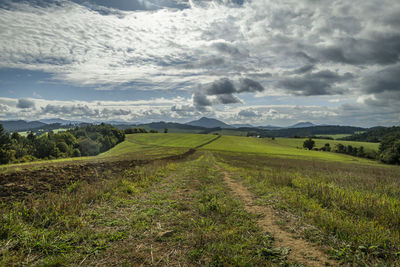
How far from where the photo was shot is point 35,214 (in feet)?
22.0

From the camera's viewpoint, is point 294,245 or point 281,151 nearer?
point 294,245

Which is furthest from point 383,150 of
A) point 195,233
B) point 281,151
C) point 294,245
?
point 195,233

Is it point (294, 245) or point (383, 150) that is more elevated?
point (294, 245)

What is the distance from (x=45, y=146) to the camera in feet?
237

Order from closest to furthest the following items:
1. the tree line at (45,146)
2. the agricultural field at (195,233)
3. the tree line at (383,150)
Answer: the agricultural field at (195,233) → the tree line at (45,146) → the tree line at (383,150)

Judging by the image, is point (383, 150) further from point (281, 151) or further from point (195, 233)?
point (195, 233)

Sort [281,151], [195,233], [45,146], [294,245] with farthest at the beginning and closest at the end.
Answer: [281,151] → [45,146] → [195,233] → [294,245]

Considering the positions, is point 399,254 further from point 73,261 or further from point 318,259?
point 73,261

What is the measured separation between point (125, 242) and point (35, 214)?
3.95 metres

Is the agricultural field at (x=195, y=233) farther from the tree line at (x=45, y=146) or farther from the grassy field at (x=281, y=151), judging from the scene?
the tree line at (x=45, y=146)

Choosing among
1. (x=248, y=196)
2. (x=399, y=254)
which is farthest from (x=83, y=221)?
(x=399, y=254)

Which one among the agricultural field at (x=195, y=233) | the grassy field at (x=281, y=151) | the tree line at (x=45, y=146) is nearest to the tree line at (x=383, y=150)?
the grassy field at (x=281, y=151)

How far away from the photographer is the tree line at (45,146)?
5934cm

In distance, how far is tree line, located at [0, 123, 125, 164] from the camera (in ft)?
195
